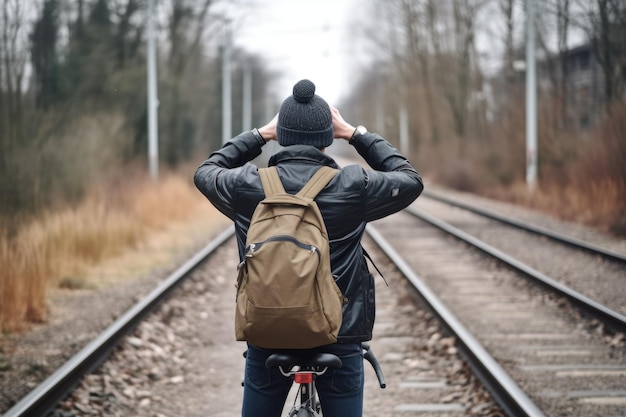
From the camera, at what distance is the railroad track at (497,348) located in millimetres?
5234

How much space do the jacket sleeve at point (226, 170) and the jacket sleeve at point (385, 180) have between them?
1.37 ft

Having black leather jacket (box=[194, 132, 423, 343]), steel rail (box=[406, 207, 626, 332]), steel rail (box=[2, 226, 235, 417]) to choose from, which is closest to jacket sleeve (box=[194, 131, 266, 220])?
black leather jacket (box=[194, 132, 423, 343])

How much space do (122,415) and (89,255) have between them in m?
6.83

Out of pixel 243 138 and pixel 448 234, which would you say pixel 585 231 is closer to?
pixel 448 234

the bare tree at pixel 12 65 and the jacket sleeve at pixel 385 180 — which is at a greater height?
the bare tree at pixel 12 65

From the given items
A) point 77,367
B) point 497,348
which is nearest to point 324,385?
point 77,367

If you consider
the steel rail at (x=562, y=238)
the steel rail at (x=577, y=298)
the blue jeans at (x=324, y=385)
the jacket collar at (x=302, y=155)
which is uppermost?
the jacket collar at (x=302, y=155)

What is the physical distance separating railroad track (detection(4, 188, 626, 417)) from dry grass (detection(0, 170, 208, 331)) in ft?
4.05

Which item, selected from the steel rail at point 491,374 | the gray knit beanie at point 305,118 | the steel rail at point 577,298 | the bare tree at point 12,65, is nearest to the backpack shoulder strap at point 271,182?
the gray knit beanie at point 305,118

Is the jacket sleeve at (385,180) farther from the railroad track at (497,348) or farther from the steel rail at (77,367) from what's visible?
the steel rail at (77,367)

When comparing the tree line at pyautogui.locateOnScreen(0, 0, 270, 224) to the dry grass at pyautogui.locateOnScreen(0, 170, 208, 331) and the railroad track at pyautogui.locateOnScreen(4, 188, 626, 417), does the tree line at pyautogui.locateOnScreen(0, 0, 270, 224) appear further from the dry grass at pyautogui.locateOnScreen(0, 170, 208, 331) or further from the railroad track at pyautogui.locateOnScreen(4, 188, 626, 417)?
the railroad track at pyautogui.locateOnScreen(4, 188, 626, 417)

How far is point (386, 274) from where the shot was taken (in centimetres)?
1026

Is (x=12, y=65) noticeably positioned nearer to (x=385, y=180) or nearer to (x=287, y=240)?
(x=385, y=180)

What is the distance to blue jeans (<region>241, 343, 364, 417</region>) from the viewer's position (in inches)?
111
